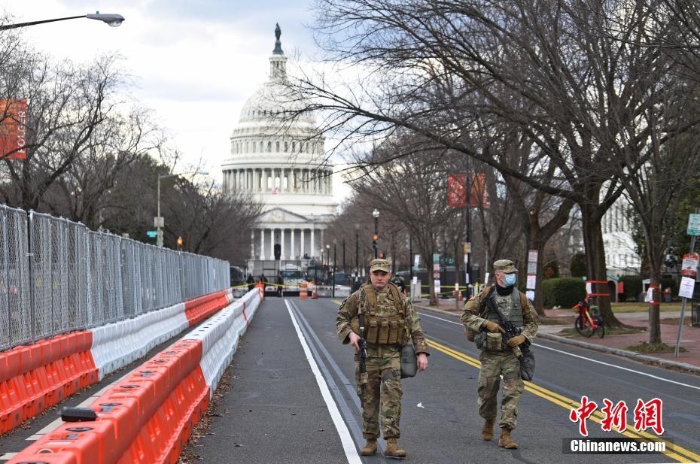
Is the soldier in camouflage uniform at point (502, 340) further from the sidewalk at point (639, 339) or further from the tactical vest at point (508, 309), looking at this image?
the sidewalk at point (639, 339)

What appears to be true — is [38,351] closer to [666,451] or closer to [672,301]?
[666,451]

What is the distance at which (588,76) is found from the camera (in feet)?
93.2

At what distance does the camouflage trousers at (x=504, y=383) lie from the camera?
10.8m

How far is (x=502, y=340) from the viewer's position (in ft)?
35.7

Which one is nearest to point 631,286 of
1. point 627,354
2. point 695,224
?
point 627,354

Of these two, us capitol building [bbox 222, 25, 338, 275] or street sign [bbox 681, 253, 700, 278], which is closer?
street sign [bbox 681, 253, 700, 278]

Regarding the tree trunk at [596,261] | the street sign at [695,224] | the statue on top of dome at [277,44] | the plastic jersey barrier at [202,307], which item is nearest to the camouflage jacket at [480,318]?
the street sign at [695,224]

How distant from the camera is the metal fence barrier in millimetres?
14789

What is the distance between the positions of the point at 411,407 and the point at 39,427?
4676 millimetres

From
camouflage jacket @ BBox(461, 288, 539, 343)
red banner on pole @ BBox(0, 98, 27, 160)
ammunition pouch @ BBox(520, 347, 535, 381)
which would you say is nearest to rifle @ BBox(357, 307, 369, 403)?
camouflage jacket @ BBox(461, 288, 539, 343)

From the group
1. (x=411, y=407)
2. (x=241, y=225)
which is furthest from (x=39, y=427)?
(x=241, y=225)

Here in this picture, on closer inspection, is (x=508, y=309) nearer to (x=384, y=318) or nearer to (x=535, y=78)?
(x=384, y=318)

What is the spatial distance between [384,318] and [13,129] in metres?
23.4

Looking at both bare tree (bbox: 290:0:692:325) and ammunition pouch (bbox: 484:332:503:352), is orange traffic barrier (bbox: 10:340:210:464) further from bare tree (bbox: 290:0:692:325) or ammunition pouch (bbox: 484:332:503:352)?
bare tree (bbox: 290:0:692:325)
